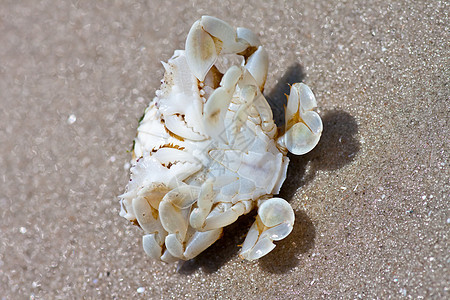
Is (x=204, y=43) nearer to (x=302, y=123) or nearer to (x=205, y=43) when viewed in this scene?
(x=205, y=43)

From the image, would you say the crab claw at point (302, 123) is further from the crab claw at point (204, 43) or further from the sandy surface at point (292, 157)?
the crab claw at point (204, 43)

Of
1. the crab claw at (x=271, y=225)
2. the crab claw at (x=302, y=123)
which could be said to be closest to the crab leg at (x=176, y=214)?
the crab claw at (x=271, y=225)

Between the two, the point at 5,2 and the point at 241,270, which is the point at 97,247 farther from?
the point at 5,2

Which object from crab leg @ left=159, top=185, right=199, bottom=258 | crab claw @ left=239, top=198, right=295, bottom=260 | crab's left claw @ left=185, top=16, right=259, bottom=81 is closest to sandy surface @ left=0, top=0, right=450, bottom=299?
crab claw @ left=239, top=198, right=295, bottom=260

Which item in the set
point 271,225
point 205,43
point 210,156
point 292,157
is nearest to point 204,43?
point 205,43

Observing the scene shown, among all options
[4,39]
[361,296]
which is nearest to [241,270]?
[361,296]

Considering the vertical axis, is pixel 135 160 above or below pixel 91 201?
above
